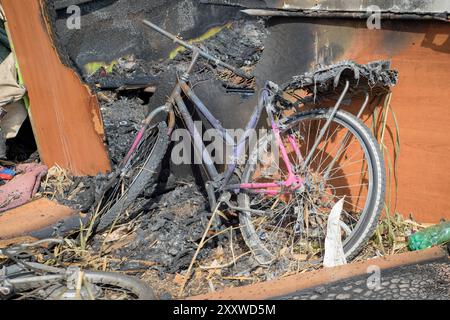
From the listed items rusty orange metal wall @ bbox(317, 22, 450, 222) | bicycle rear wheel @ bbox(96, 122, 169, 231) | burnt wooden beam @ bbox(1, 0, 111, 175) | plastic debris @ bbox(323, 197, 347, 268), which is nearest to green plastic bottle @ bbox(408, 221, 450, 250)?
rusty orange metal wall @ bbox(317, 22, 450, 222)

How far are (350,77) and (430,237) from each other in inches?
55.8

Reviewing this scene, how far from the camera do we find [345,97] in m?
4.40

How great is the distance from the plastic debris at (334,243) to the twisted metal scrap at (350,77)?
947 millimetres

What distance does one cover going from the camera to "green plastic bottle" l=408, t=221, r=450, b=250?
409 cm

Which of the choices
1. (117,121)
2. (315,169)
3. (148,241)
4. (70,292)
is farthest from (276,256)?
(117,121)

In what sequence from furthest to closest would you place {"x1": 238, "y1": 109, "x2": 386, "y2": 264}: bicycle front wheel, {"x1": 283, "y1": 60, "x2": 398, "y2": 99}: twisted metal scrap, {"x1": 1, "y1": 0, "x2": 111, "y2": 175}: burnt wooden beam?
{"x1": 1, "y1": 0, "x2": 111, "y2": 175}: burnt wooden beam, {"x1": 238, "y1": 109, "x2": 386, "y2": 264}: bicycle front wheel, {"x1": 283, "y1": 60, "x2": 398, "y2": 99}: twisted metal scrap

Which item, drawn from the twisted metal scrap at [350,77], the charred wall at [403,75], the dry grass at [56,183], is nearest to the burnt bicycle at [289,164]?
the twisted metal scrap at [350,77]

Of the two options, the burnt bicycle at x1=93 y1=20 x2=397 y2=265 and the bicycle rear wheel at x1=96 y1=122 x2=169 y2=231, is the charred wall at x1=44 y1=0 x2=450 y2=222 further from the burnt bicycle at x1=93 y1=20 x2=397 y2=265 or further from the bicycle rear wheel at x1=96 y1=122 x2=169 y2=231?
the bicycle rear wheel at x1=96 y1=122 x2=169 y2=231

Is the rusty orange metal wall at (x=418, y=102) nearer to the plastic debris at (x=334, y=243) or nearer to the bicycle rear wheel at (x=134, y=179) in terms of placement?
the plastic debris at (x=334, y=243)

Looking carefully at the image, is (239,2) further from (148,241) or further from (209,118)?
(148,241)

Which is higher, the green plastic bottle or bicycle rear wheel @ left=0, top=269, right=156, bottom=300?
bicycle rear wheel @ left=0, top=269, right=156, bottom=300

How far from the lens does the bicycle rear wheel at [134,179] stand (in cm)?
486

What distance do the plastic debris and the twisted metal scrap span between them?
947 mm

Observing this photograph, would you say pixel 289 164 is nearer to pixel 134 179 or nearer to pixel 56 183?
pixel 134 179
